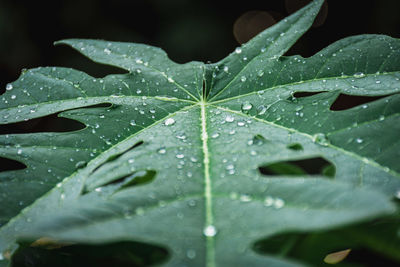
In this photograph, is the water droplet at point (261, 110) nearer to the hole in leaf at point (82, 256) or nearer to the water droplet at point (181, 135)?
the water droplet at point (181, 135)

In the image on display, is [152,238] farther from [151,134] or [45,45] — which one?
[45,45]

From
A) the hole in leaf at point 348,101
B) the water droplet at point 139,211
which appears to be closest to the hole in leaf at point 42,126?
the hole in leaf at point 348,101

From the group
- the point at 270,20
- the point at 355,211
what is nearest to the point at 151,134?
the point at 355,211

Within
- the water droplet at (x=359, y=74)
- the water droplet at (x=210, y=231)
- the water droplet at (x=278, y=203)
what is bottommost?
the water droplet at (x=210, y=231)

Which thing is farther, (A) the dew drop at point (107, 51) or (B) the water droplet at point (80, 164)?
(A) the dew drop at point (107, 51)

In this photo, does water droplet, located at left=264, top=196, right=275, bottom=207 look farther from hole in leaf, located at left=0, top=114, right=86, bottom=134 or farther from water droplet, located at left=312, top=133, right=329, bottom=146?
hole in leaf, located at left=0, top=114, right=86, bottom=134
